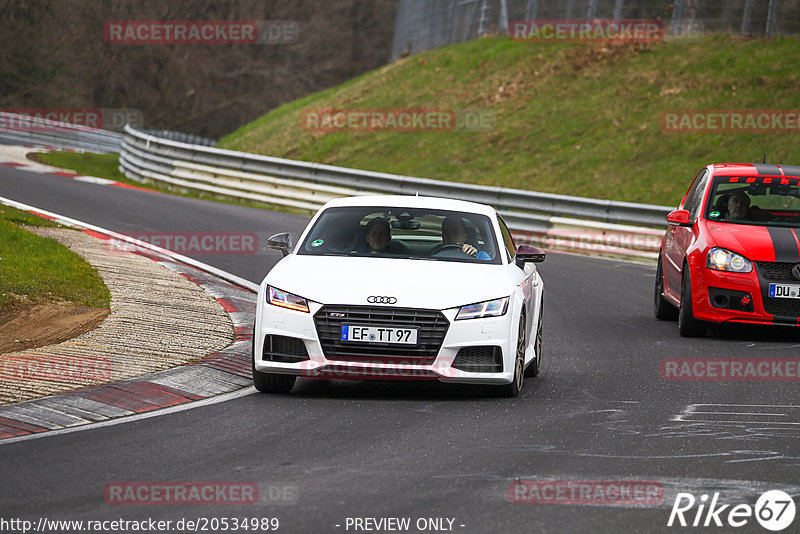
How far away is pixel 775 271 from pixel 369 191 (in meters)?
13.6

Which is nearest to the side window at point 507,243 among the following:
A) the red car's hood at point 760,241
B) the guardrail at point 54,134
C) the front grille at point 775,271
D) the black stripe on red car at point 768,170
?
the red car's hood at point 760,241

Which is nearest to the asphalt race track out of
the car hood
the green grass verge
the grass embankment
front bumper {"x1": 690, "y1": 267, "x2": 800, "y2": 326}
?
the car hood

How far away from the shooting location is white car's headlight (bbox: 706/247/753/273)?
484 inches

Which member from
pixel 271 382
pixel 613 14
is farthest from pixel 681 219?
pixel 613 14

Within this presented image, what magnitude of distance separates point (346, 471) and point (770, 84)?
24.2m

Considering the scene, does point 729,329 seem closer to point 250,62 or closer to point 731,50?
point 731,50

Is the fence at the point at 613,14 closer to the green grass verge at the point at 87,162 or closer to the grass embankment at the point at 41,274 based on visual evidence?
the green grass verge at the point at 87,162

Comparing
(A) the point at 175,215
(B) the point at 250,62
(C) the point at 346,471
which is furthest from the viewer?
(B) the point at 250,62

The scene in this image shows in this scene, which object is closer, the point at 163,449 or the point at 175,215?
the point at 163,449

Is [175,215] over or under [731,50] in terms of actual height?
under

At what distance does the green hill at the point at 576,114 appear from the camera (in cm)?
2681

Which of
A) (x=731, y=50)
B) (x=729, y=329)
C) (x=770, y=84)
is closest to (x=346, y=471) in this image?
(x=729, y=329)

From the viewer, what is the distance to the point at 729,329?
536 inches

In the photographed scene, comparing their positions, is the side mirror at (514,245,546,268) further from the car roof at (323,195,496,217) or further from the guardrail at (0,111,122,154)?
the guardrail at (0,111,122,154)
